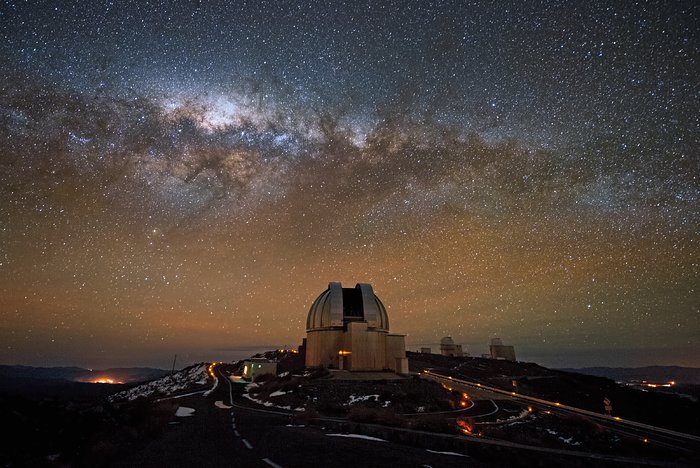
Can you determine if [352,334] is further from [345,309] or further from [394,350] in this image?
[345,309]

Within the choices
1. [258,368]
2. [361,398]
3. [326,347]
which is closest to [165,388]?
[258,368]

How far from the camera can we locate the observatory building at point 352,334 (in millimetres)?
37719

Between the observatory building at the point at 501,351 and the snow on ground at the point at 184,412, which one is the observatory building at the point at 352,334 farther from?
the observatory building at the point at 501,351

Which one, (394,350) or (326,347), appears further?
(394,350)

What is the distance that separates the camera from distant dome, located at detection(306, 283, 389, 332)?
135 ft

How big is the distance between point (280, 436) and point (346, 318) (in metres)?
30.7

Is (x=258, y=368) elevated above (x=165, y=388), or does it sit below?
above

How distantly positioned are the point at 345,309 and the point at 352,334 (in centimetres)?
621

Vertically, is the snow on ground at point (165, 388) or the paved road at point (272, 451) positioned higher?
the paved road at point (272, 451)

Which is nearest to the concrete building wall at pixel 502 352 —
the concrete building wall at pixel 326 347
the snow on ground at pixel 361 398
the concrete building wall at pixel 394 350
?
the concrete building wall at pixel 394 350

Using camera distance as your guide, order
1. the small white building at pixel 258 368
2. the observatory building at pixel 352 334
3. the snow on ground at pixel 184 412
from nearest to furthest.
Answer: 1. the snow on ground at pixel 184 412
2. the observatory building at pixel 352 334
3. the small white building at pixel 258 368

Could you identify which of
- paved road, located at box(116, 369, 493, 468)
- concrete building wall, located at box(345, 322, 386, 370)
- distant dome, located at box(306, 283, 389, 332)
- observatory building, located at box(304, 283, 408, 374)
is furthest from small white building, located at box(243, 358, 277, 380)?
paved road, located at box(116, 369, 493, 468)

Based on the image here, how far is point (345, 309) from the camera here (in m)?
43.6

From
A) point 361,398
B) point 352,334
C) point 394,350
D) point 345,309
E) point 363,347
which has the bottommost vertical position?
point 361,398
